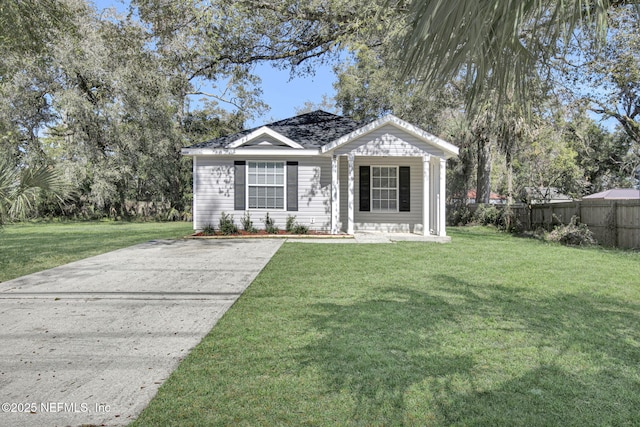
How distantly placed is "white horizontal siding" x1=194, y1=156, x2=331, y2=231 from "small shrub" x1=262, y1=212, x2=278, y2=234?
10 centimetres

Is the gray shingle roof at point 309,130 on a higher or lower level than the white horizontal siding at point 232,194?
higher

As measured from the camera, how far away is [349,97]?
83.2ft

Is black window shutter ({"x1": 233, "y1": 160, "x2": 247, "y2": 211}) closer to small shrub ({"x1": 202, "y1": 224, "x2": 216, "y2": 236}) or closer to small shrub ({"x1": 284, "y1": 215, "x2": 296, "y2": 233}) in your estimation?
small shrub ({"x1": 202, "y1": 224, "x2": 216, "y2": 236})

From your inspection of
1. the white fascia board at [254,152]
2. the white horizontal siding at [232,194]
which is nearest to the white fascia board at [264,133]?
the white fascia board at [254,152]

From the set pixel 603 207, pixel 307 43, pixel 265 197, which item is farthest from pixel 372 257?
pixel 603 207

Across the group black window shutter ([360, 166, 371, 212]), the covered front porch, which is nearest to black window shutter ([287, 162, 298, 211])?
the covered front porch

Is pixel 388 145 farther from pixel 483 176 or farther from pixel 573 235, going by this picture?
pixel 483 176

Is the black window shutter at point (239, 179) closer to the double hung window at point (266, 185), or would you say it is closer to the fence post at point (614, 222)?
the double hung window at point (266, 185)

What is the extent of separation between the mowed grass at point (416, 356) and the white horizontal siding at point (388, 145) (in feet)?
22.5

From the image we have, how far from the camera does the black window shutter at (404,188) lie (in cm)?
1378

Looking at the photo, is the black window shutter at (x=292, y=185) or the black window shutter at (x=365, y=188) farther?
the black window shutter at (x=365, y=188)

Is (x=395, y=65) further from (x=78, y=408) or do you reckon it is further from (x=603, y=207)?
(x=603, y=207)

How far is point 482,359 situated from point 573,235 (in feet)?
35.0

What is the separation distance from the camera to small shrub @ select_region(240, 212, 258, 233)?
1304 centimetres
